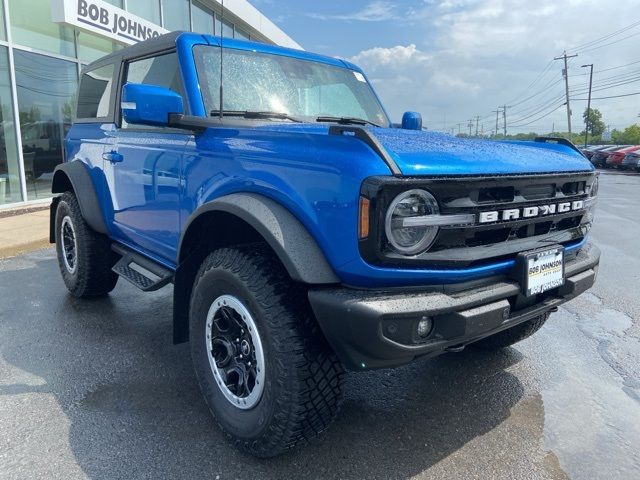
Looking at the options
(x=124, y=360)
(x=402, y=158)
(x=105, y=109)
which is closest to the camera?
(x=402, y=158)

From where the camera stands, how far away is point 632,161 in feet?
88.6

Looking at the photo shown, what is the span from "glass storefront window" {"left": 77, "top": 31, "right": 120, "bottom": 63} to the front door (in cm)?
806

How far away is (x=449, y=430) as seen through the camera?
260 centimetres

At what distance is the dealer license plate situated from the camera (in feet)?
7.26

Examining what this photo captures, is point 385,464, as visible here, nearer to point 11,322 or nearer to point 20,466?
Result: point 20,466

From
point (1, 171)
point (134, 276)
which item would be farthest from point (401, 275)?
point (1, 171)

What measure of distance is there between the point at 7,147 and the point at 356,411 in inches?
352

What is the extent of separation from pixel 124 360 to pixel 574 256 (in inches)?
111

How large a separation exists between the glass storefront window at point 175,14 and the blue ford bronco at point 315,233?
10959mm

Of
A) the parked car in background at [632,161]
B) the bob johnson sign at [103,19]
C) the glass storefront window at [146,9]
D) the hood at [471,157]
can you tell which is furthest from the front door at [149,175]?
the parked car in background at [632,161]

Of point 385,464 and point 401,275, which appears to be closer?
point 401,275

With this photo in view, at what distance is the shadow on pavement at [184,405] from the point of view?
91.1 inches

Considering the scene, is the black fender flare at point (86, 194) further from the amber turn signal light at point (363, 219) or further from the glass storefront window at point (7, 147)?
the glass storefront window at point (7, 147)

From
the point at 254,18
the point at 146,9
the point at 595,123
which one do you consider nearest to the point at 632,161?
the point at 254,18
